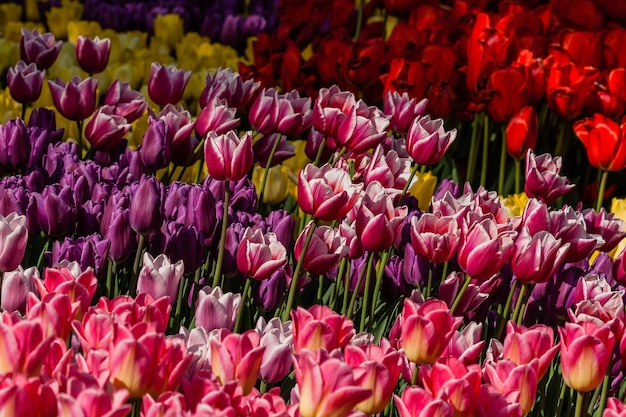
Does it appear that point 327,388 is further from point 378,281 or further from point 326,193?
point 378,281

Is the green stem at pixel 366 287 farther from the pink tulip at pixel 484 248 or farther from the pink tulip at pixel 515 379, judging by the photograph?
the pink tulip at pixel 515 379

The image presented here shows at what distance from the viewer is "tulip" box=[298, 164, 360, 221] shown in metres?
1.75

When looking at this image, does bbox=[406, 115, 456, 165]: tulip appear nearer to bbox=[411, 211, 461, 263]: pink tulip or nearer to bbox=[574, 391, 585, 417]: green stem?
bbox=[411, 211, 461, 263]: pink tulip

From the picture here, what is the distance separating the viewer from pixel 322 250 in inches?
70.7

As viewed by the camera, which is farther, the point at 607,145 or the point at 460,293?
the point at 607,145

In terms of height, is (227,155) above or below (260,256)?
above

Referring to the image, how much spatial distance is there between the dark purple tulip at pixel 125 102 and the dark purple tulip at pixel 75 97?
5cm

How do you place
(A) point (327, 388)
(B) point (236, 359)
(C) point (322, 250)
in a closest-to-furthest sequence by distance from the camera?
(A) point (327, 388), (B) point (236, 359), (C) point (322, 250)

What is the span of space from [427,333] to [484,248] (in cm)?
27

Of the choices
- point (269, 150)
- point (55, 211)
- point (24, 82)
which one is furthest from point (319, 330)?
point (24, 82)

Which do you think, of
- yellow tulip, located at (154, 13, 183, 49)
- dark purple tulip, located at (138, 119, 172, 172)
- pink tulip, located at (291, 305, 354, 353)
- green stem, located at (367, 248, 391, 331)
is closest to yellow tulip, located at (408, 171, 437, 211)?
green stem, located at (367, 248, 391, 331)

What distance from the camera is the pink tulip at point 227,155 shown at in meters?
1.80

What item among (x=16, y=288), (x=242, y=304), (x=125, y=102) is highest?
(x=125, y=102)

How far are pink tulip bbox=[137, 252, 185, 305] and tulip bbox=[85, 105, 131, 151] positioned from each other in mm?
701
